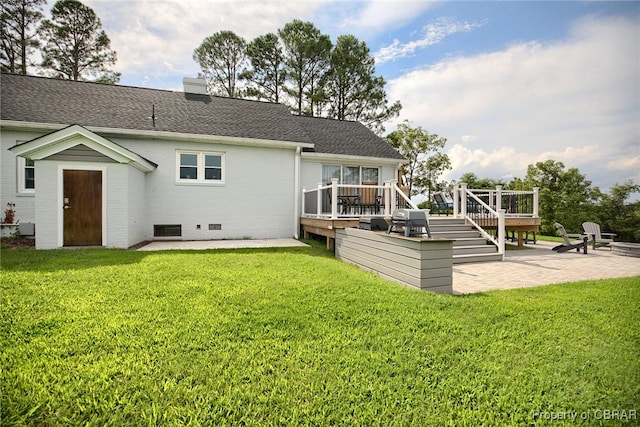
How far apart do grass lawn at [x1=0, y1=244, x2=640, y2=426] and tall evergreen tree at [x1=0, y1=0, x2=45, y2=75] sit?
1934cm

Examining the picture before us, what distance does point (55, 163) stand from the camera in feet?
24.6

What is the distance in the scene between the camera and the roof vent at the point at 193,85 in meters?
12.7

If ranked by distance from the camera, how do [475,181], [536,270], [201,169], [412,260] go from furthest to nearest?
[475,181] → [201,169] → [536,270] → [412,260]

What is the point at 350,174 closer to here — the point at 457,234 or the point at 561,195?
the point at 457,234

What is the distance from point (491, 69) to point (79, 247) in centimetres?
1284

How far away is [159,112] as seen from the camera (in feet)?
34.9

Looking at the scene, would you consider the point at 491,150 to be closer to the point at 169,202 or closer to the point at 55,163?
the point at 169,202

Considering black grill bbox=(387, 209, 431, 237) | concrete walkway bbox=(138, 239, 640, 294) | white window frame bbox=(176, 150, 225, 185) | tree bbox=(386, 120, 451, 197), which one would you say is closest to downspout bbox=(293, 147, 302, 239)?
concrete walkway bbox=(138, 239, 640, 294)

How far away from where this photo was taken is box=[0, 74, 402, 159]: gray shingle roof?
9.40 meters

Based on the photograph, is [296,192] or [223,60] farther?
[223,60]

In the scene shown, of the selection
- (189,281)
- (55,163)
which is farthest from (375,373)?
(55,163)

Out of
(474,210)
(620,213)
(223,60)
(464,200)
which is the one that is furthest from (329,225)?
(223,60)

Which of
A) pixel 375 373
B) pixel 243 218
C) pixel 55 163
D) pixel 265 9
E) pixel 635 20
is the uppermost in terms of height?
pixel 265 9

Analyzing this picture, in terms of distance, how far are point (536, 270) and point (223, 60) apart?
2249cm
